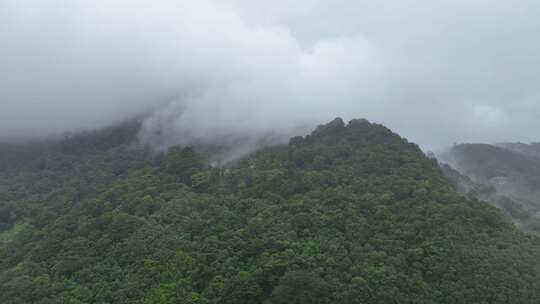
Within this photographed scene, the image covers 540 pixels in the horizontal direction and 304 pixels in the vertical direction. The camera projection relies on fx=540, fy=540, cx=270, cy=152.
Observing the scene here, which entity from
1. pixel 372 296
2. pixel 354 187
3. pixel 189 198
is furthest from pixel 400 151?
pixel 372 296

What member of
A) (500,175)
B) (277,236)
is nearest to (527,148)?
(500,175)

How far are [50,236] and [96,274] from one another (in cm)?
1254

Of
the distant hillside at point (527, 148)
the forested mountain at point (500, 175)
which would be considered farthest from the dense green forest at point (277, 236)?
the distant hillside at point (527, 148)

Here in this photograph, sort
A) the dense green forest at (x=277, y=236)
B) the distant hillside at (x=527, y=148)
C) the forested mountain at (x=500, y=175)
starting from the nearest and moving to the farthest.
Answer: the dense green forest at (x=277, y=236) < the forested mountain at (x=500, y=175) < the distant hillside at (x=527, y=148)

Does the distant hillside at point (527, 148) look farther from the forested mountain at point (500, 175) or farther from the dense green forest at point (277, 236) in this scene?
the dense green forest at point (277, 236)

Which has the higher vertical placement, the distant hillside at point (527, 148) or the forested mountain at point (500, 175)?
the distant hillside at point (527, 148)

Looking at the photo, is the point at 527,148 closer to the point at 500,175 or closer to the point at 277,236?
the point at 500,175

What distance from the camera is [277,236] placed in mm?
47750

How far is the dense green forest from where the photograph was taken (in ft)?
135

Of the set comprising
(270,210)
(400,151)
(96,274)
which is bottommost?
(96,274)

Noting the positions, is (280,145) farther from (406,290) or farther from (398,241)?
(406,290)

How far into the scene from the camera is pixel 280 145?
81.8m

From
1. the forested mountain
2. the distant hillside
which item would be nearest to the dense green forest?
the forested mountain

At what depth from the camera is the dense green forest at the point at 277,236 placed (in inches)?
1624
